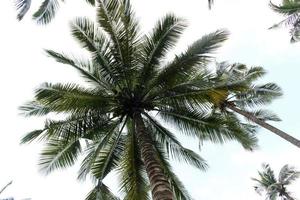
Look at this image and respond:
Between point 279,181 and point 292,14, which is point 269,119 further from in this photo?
point 279,181

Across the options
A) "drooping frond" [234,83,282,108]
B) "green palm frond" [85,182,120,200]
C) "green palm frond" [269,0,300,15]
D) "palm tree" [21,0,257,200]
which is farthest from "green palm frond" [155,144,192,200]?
"green palm frond" [269,0,300,15]

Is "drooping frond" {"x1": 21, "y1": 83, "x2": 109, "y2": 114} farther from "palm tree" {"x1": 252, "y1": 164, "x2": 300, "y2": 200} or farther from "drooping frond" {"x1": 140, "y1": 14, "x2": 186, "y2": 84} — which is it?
"palm tree" {"x1": 252, "y1": 164, "x2": 300, "y2": 200}

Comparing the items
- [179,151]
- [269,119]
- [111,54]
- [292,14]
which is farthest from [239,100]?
[111,54]

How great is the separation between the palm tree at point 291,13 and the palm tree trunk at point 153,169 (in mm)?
13856

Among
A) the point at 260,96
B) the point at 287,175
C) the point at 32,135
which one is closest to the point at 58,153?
the point at 32,135

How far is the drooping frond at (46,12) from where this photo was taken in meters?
11.9

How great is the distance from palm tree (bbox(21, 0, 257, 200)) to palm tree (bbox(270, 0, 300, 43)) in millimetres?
11544

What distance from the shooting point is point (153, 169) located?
12.4 meters

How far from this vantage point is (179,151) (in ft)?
52.8

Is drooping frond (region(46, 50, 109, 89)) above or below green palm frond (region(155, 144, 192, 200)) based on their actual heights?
above

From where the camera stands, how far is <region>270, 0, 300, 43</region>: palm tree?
25.2 metres

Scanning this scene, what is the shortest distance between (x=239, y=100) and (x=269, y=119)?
316cm

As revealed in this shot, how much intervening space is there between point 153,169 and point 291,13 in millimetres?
17160

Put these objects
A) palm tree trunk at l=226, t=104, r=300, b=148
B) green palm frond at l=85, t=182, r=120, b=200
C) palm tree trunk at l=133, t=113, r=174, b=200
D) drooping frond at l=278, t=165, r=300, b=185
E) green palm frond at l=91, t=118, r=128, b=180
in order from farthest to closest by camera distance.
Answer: drooping frond at l=278, t=165, r=300, b=185 < palm tree trunk at l=226, t=104, r=300, b=148 < green palm frond at l=91, t=118, r=128, b=180 < green palm frond at l=85, t=182, r=120, b=200 < palm tree trunk at l=133, t=113, r=174, b=200
